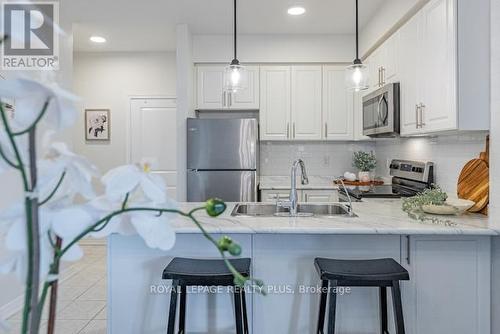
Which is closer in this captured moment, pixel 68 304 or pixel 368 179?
pixel 68 304

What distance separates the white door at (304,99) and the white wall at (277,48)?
0.14m

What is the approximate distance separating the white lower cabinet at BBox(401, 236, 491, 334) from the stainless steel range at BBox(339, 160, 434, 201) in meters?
1.25

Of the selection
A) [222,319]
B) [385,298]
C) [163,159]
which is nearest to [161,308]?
[222,319]

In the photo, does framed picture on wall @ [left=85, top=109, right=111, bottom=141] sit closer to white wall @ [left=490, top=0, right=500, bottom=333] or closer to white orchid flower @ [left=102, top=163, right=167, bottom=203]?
white wall @ [left=490, top=0, right=500, bottom=333]

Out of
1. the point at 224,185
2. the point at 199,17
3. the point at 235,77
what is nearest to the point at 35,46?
the point at 199,17

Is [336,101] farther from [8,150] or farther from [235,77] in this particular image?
[8,150]

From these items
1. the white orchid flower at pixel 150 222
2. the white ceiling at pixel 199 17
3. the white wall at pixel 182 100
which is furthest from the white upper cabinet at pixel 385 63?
the white orchid flower at pixel 150 222

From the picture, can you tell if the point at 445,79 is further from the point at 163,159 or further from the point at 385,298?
the point at 163,159

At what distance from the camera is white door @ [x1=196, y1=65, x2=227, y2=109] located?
4.54 m

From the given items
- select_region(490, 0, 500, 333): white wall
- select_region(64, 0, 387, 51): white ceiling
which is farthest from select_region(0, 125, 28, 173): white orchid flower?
select_region(64, 0, 387, 51): white ceiling

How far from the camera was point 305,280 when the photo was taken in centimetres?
212

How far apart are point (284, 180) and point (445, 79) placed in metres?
2.43

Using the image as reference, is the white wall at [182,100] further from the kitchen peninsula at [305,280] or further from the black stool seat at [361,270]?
the black stool seat at [361,270]

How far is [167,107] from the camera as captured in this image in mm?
5387
